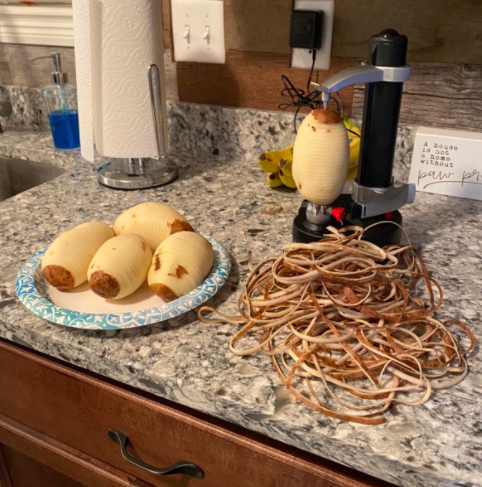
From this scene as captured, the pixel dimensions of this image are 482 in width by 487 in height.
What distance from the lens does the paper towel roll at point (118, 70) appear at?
2.80 feet

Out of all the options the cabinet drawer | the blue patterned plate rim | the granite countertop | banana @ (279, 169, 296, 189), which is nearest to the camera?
the granite countertop

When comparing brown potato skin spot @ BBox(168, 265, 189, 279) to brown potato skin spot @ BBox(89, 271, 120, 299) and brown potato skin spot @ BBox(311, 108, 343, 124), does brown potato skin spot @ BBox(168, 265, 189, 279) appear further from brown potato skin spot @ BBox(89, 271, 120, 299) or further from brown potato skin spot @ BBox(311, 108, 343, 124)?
brown potato skin spot @ BBox(311, 108, 343, 124)

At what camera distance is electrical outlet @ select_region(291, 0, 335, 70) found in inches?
36.8

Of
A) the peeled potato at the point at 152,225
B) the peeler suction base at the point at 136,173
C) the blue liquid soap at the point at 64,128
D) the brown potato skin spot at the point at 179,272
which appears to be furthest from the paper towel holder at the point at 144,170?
the brown potato skin spot at the point at 179,272

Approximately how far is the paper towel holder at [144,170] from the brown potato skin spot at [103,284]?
1.42 ft

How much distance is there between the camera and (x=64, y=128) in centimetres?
118

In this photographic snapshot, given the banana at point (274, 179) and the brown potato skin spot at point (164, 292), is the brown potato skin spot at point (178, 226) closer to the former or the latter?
the brown potato skin spot at point (164, 292)

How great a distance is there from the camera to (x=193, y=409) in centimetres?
55

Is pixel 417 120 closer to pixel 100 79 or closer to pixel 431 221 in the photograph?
pixel 431 221

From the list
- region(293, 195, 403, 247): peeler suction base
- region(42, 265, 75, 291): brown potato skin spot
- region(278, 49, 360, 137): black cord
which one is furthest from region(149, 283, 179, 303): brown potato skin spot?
region(278, 49, 360, 137): black cord

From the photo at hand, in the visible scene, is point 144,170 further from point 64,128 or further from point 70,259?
point 70,259

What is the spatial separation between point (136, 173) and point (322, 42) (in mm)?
443

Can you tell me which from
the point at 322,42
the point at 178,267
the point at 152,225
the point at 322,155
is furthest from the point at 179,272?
the point at 322,42

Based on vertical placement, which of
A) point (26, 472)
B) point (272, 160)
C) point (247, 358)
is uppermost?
point (272, 160)
